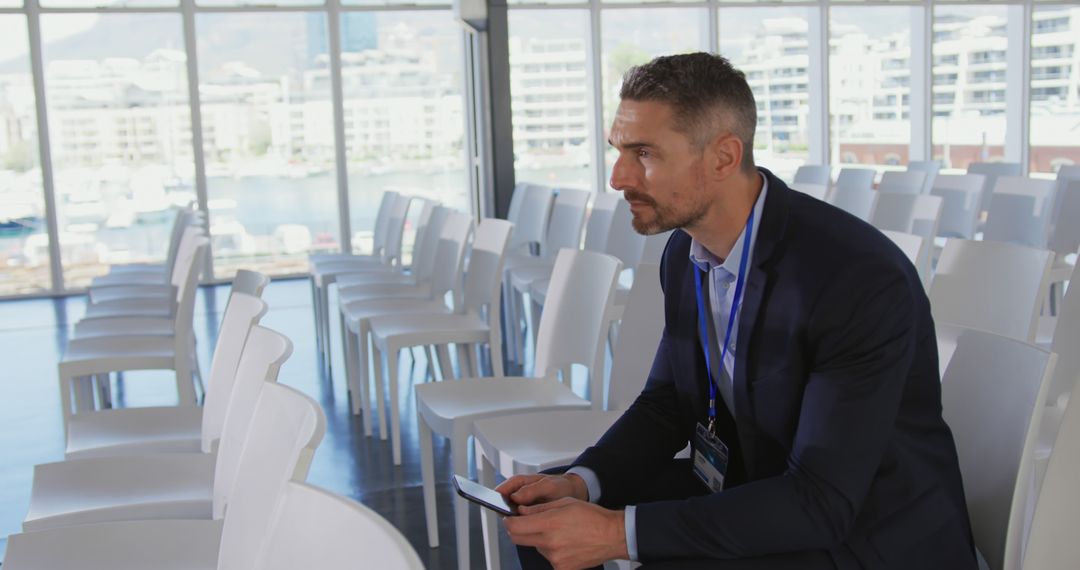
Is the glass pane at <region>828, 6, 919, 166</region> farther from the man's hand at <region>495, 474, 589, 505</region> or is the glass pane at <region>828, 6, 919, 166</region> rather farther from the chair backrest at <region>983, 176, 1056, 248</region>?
the man's hand at <region>495, 474, 589, 505</region>

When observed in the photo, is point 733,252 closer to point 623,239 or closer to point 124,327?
point 124,327

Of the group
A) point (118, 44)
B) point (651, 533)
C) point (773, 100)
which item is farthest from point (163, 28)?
point (651, 533)

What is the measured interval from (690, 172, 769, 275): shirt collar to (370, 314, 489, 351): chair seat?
2.43 meters

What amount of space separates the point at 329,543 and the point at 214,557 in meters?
1.14

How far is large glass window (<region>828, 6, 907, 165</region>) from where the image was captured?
11.2 meters

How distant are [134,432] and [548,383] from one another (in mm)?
1233

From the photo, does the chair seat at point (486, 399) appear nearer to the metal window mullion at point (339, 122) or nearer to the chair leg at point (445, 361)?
the chair leg at point (445, 361)

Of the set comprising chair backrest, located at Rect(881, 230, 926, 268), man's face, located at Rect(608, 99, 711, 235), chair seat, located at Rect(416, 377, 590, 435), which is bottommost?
chair seat, located at Rect(416, 377, 590, 435)

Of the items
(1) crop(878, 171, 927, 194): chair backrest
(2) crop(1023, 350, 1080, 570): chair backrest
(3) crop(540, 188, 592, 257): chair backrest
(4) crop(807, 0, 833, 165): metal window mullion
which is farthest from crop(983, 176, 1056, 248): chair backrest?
(4) crop(807, 0, 833, 165): metal window mullion

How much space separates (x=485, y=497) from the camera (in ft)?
5.96

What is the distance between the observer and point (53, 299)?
9188 millimetres

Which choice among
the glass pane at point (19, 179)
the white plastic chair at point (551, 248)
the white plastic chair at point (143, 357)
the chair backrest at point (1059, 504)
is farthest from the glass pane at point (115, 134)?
the chair backrest at point (1059, 504)

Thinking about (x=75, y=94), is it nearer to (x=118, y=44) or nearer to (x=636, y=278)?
(x=118, y=44)

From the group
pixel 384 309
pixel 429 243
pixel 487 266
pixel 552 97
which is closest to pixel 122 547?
pixel 487 266
